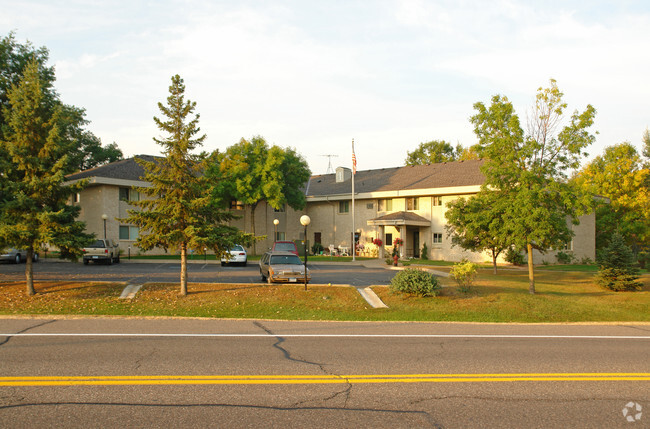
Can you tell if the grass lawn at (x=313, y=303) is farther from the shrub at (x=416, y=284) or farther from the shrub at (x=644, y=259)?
the shrub at (x=644, y=259)

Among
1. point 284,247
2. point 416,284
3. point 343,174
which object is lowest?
point 416,284

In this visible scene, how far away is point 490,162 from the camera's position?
18.5m

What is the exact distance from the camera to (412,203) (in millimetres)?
41594

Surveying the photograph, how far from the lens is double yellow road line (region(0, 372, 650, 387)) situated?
6.38 meters

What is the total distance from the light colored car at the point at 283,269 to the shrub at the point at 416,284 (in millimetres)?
3817

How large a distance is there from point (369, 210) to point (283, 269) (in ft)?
86.3

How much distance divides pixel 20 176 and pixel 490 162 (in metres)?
16.8

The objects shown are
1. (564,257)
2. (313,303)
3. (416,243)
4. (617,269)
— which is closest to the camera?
(313,303)

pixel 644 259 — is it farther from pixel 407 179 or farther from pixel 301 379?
pixel 301 379

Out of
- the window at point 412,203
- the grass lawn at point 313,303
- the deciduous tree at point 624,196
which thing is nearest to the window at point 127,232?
the grass lawn at point 313,303

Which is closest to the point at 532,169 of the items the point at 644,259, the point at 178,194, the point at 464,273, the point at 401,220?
the point at 464,273

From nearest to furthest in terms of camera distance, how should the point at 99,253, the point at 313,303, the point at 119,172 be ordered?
the point at 313,303
the point at 99,253
the point at 119,172

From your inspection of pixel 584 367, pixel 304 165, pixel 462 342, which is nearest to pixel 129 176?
pixel 304 165

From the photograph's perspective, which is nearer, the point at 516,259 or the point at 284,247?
the point at 284,247
